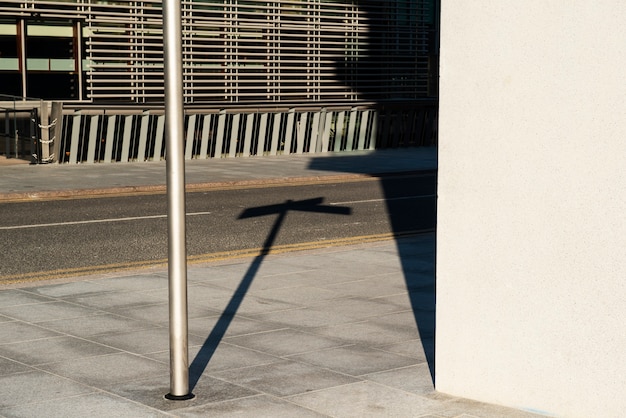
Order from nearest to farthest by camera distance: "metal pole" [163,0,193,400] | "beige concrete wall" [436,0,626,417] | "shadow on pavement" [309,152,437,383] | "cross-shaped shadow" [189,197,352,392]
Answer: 1. "beige concrete wall" [436,0,626,417]
2. "metal pole" [163,0,193,400]
3. "cross-shaped shadow" [189,197,352,392]
4. "shadow on pavement" [309,152,437,383]

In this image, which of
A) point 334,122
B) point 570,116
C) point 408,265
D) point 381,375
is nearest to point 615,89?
point 570,116

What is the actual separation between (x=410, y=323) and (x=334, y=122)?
73.4 ft

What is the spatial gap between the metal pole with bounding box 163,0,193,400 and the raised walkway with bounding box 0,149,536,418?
0.27m

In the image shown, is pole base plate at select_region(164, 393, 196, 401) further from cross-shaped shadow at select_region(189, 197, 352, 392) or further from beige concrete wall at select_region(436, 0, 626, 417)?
beige concrete wall at select_region(436, 0, 626, 417)

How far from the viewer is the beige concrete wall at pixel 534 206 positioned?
239 inches

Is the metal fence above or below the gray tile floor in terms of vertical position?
above

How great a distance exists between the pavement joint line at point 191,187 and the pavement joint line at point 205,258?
672 centimetres

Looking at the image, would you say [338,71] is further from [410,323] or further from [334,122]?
[410,323]

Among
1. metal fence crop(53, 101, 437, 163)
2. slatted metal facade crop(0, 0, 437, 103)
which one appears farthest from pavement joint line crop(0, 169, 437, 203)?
slatted metal facade crop(0, 0, 437, 103)

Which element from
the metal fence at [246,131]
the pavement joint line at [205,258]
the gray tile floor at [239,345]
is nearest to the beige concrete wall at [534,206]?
the gray tile floor at [239,345]

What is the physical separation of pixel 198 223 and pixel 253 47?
51.3 ft

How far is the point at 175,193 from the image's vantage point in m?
6.72

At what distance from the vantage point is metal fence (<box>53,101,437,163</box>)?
1008 inches

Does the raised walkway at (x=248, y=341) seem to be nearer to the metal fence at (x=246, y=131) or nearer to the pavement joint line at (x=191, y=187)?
the pavement joint line at (x=191, y=187)
